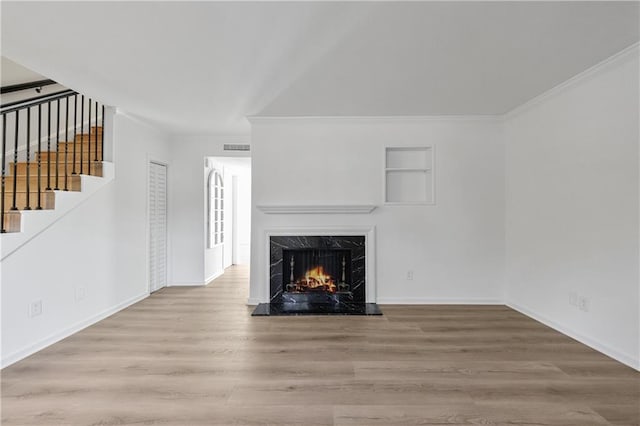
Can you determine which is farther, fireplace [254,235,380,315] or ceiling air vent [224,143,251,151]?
ceiling air vent [224,143,251,151]

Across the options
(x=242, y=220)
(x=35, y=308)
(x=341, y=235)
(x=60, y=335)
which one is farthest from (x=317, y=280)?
(x=242, y=220)

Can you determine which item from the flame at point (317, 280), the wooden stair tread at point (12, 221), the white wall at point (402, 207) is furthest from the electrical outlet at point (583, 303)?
the wooden stair tread at point (12, 221)

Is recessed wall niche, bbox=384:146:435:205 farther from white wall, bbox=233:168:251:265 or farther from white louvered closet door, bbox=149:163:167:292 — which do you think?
white wall, bbox=233:168:251:265

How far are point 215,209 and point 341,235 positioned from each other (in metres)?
2.83

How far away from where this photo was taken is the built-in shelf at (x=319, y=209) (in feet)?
14.3

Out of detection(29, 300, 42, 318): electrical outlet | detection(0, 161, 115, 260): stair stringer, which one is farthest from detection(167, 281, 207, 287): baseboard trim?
detection(29, 300, 42, 318): electrical outlet

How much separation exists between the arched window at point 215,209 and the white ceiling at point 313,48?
7.57ft

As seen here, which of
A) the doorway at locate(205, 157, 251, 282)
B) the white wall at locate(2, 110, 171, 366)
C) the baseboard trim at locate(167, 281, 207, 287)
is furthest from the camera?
the doorway at locate(205, 157, 251, 282)

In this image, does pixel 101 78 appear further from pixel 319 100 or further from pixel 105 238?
pixel 319 100

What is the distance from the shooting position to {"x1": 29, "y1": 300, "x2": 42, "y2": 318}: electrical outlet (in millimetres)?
2973

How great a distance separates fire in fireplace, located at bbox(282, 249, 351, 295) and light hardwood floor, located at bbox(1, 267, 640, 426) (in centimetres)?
82

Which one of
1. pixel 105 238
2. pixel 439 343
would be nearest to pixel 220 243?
pixel 105 238

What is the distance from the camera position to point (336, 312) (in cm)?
410

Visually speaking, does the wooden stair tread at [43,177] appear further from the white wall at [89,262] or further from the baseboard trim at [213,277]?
the baseboard trim at [213,277]
